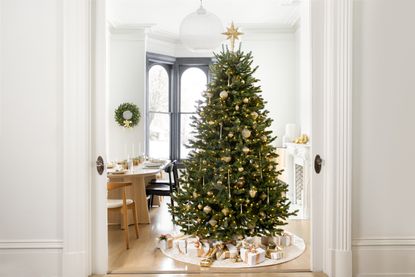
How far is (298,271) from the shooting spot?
324cm

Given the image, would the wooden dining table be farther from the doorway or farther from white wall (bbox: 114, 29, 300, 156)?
white wall (bbox: 114, 29, 300, 156)

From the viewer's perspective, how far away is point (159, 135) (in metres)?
8.63

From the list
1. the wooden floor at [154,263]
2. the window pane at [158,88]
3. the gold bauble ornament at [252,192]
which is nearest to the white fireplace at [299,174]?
the wooden floor at [154,263]

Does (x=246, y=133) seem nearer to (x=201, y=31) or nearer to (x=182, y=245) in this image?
(x=182, y=245)

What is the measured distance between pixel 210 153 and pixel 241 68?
89cm
